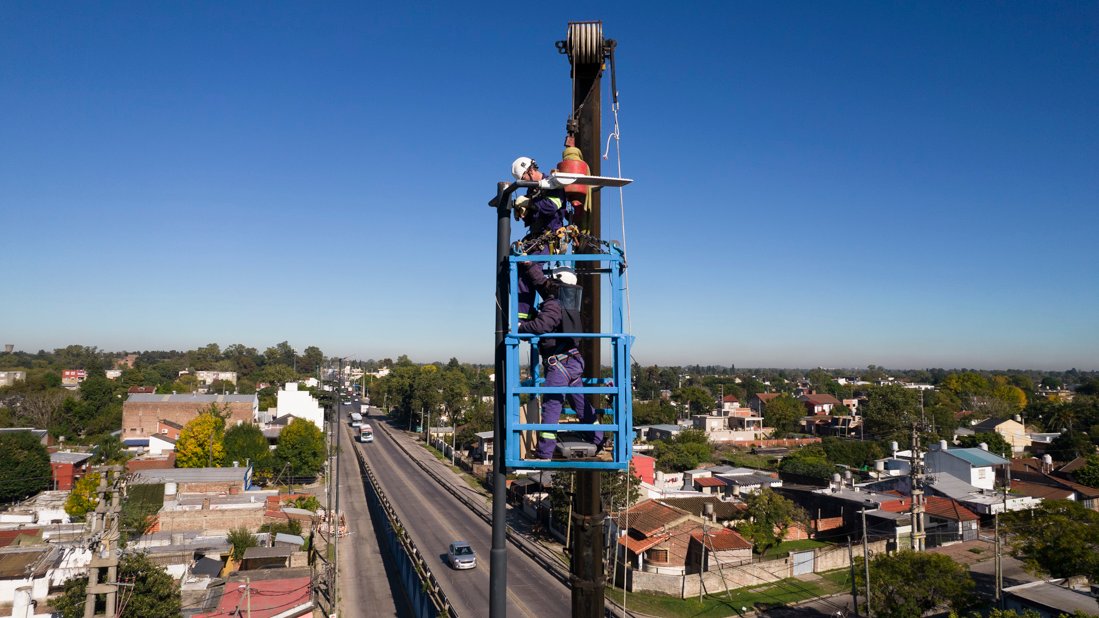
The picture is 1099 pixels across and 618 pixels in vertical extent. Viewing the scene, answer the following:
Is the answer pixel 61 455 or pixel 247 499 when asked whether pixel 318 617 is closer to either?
pixel 247 499

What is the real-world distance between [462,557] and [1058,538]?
21.9 m

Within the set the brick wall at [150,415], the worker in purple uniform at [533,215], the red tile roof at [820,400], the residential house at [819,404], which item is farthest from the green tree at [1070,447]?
the brick wall at [150,415]

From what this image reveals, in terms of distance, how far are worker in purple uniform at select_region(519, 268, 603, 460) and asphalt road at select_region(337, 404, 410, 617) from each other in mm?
21672

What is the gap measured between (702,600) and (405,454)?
40538 millimetres

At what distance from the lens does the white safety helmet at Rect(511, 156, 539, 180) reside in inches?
181

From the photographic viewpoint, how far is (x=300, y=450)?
4456 cm

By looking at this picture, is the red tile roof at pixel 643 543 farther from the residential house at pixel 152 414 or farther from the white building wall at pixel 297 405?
the white building wall at pixel 297 405

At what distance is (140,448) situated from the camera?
50500 mm

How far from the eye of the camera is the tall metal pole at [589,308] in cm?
417

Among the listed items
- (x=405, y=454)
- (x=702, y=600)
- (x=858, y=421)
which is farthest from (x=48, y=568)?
(x=858, y=421)

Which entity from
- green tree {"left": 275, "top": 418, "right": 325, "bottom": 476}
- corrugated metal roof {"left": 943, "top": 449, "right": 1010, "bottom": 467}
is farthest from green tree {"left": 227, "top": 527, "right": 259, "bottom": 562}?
corrugated metal roof {"left": 943, "top": 449, "right": 1010, "bottom": 467}

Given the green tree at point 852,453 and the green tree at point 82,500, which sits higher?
the green tree at point 82,500

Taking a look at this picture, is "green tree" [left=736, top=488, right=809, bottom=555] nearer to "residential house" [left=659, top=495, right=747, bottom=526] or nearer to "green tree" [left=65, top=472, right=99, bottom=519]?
"residential house" [left=659, top=495, right=747, bottom=526]

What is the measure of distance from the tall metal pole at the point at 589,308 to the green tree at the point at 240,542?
86.1ft
